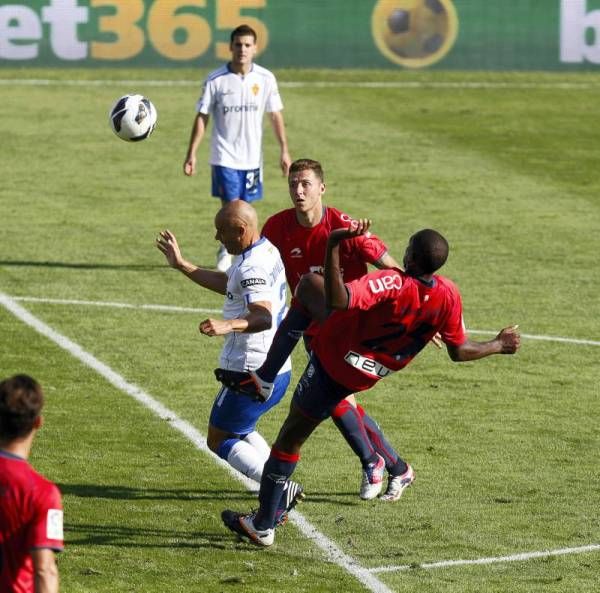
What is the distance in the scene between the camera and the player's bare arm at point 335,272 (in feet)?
28.9

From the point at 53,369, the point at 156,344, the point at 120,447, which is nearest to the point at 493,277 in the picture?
the point at 156,344

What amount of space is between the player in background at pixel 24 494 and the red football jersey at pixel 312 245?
5188 millimetres

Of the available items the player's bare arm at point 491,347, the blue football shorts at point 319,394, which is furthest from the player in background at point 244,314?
the player's bare arm at point 491,347

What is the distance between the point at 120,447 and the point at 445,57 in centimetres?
2334

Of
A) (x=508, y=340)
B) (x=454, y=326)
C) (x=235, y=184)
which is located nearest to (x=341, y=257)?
(x=454, y=326)

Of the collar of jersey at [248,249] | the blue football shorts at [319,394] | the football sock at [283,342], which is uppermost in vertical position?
the collar of jersey at [248,249]

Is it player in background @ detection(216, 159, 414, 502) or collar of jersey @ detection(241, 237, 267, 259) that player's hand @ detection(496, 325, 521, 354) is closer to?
player in background @ detection(216, 159, 414, 502)

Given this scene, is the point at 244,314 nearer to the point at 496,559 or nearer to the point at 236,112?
the point at 496,559

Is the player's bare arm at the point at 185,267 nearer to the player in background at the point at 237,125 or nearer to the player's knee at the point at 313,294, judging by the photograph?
the player's knee at the point at 313,294

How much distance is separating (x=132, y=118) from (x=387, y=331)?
24.9 feet

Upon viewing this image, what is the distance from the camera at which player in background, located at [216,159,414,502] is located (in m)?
11.0

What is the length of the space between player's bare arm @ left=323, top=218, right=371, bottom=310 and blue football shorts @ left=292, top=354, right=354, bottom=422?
29.3 inches

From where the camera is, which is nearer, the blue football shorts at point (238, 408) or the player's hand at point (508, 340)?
the player's hand at point (508, 340)

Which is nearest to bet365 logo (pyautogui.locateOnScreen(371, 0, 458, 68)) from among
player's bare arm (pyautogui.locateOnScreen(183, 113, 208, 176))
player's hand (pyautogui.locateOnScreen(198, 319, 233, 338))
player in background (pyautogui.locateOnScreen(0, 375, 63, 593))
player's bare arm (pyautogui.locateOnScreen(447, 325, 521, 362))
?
player's bare arm (pyautogui.locateOnScreen(183, 113, 208, 176))
